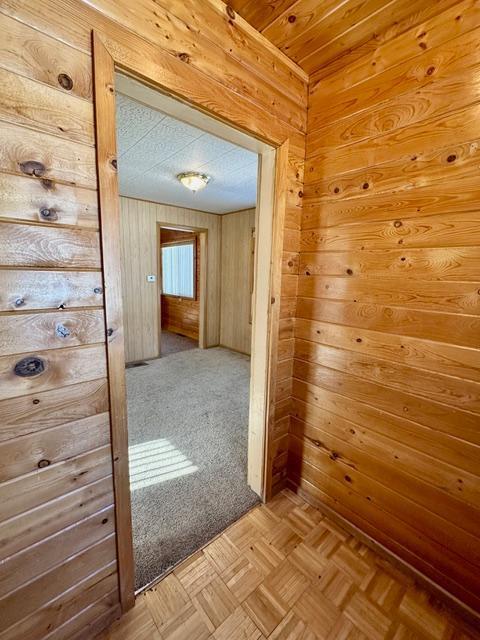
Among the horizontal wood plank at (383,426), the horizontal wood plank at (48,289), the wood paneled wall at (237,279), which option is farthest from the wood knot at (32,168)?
the wood paneled wall at (237,279)

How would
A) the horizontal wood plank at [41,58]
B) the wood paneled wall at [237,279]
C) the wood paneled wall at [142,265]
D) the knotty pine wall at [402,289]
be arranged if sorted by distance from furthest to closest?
the wood paneled wall at [237,279], the wood paneled wall at [142,265], the knotty pine wall at [402,289], the horizontal wood plank at [41,58]

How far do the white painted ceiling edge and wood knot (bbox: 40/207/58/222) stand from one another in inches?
21.1

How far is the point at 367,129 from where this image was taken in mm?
1227

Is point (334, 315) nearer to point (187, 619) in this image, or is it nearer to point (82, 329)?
point (82, 329)

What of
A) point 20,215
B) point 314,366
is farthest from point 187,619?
point 20,215

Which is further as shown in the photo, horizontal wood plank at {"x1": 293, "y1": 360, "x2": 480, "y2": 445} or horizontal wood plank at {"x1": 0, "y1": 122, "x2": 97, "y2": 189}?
horizontal wood plank at {"x1": 293, "y1": 360, "x2": 480, "y2": 445}

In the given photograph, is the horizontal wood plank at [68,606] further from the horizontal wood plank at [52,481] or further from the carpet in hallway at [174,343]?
the carpet in hallway at [174,343]

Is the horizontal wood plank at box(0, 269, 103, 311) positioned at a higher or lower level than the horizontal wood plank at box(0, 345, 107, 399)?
higher

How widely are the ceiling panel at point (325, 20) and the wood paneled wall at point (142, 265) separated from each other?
9.81ft

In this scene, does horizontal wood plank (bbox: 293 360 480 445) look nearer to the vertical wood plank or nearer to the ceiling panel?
the vertical wood plank

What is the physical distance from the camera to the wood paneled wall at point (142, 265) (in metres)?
3.74

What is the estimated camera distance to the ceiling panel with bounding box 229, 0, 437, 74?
3.34 ft

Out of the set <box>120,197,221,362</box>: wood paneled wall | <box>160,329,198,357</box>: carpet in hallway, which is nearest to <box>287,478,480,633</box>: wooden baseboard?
<box>120,197,221,362</box>: wood paneled wall

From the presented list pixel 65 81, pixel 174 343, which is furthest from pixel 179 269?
pixel 65 81
